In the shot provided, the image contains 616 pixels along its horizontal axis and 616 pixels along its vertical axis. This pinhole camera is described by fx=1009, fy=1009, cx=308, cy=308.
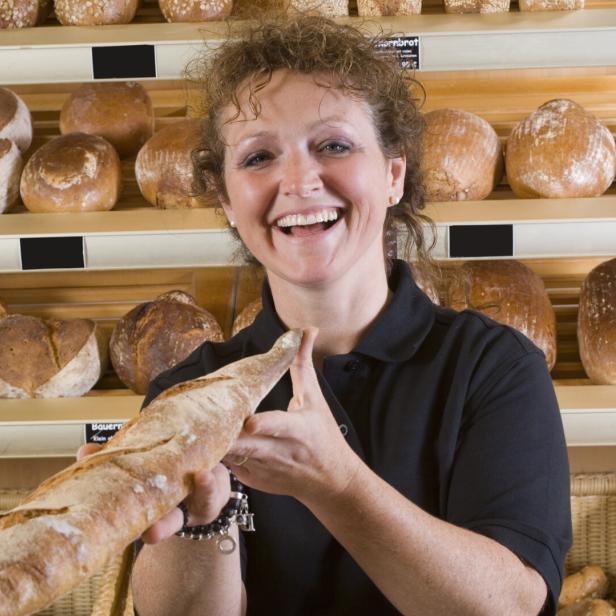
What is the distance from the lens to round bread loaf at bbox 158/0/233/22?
86.1 inches

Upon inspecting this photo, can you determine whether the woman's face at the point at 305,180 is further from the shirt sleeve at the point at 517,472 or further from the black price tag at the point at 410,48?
the black price tag at the point at 410,48

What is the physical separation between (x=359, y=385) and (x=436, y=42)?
3.13ft

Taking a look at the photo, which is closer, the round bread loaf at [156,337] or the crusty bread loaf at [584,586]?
the round bread loaf at [156,337]

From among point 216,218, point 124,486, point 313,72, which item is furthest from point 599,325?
point 124,486

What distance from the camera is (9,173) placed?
229cm

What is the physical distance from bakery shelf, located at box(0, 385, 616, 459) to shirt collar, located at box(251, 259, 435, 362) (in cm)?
74

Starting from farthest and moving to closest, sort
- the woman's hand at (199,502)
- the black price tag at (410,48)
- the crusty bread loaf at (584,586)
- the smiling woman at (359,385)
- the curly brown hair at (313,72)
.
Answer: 1. the crusty bread loaf at (584,586)
2. the black price tag at (410,48)
3. the curly brown hair at (313,72)
4. the smiling woman at (359,385)
5. the woman's hand at (199,502)

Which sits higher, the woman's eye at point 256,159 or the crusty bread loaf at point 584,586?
the woman's eye at point 256,159

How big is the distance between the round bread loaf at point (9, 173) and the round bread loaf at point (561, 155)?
1127 mm

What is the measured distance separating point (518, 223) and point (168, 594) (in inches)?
43.7

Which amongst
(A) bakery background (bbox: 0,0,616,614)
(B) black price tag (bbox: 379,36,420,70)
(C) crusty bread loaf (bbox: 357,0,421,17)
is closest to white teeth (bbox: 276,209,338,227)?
(A) bakery background (bbox: 0,0,616,614)

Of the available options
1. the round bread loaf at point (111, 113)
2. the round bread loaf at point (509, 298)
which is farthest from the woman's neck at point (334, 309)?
the round bread loaf at point (111, 113)

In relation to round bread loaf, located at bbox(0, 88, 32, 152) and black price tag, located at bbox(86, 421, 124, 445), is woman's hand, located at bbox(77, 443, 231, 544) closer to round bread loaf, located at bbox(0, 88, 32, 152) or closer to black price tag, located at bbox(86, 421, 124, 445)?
black price tag, located at bbox(86, 421, 124, 445)

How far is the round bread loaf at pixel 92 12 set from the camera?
2.20 metres
